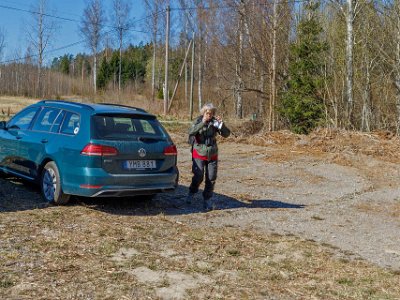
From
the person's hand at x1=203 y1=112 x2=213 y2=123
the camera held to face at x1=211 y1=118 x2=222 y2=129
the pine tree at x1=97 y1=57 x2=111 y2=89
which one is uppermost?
the pine tree at x1=97 y1=57 x2=111 y2=89

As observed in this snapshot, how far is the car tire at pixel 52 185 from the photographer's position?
6922 millimetres

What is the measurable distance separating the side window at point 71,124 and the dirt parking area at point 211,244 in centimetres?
115

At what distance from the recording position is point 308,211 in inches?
317

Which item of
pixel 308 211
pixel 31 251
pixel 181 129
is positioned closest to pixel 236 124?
pixel 181 129

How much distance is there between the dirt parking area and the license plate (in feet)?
2.39

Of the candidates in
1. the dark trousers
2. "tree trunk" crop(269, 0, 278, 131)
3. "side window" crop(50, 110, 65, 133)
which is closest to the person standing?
the dark trousers

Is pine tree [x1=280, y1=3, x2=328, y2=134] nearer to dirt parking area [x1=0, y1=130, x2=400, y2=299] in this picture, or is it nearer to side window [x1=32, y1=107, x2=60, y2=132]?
dirt parking area [x1=0, y1=130, x2=400, y2=299]

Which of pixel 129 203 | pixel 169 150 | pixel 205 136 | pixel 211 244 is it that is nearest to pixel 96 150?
pixel 169 150

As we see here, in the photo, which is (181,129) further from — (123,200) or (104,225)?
(104,225)

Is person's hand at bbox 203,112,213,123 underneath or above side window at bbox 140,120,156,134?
above

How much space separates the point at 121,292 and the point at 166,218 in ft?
9.54

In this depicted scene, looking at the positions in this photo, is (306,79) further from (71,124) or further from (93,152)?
(93,152)

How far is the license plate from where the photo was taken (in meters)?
6.73

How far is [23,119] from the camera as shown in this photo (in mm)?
8047
